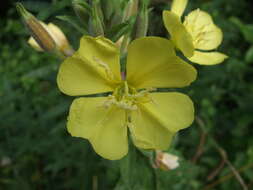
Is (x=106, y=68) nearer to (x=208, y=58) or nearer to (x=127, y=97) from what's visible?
(x=127, y=97)

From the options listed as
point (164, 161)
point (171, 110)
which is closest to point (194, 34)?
point (171, 110)

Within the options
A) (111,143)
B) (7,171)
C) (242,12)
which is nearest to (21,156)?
(7,171)

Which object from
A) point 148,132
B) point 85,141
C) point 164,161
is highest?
point 148,132

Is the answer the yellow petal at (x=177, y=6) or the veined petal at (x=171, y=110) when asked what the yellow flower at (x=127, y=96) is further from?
the yellow petal at (x=177, y=6)

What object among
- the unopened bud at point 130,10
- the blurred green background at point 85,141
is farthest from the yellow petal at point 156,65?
the blurred green background at point 85,141

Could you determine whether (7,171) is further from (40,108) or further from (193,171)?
(193,171)

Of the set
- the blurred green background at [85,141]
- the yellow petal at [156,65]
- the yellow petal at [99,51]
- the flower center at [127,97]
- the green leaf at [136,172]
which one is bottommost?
the blurred green background at [85,141]

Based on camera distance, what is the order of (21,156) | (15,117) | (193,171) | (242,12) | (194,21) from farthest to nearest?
(242,12) → (21,156) → (15,117) → (193,171) → (194,21)
